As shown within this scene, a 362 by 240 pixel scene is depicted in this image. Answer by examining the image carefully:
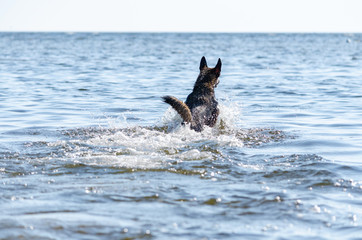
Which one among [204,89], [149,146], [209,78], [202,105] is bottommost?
[149,146]

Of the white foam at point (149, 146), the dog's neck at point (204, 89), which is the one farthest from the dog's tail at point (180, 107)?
the dog's neck at point (204, 89)

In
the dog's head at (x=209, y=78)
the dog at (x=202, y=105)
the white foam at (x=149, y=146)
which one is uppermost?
the dog's head at (x=209, y=78)

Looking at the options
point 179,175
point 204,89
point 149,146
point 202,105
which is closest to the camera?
point 179,175

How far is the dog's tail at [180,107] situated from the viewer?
9115mm

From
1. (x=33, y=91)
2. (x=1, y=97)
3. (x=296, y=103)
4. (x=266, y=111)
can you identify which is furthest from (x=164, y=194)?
(x=33, y=91)

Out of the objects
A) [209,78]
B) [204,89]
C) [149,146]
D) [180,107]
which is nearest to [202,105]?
[204,89]

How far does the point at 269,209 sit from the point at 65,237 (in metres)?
2.13

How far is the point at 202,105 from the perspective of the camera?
1092 centimetres

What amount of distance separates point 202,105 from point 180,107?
5.15ft

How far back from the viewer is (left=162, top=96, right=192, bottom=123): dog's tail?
911cm

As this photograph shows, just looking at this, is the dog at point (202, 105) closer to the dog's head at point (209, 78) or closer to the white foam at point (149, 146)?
the dog's head at point (209, 78)

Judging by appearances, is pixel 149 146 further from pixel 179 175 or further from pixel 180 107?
pixel 179 175

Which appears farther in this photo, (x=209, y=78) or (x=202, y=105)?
(x=209, y=78)

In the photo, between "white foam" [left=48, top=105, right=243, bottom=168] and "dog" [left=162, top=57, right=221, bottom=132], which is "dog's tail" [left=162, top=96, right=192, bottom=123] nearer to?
"dog" [left=162, top=57, right=221, bottom=132]
